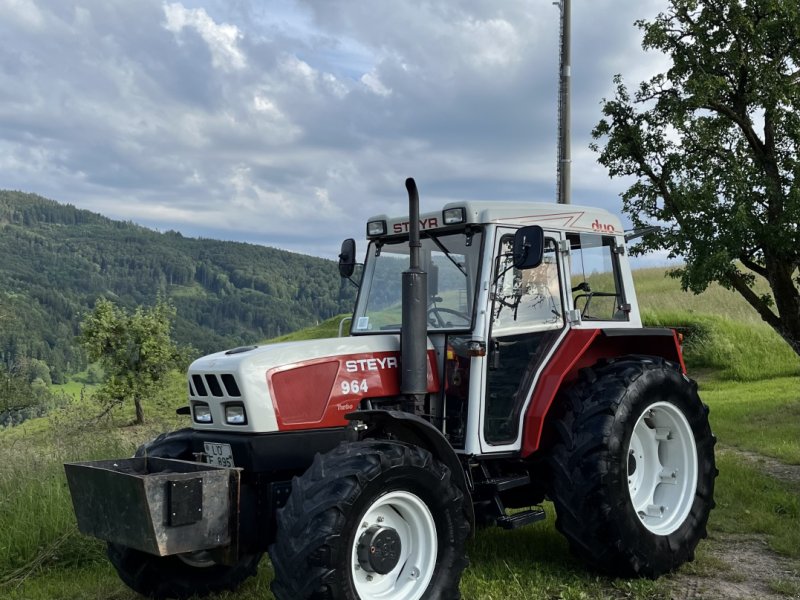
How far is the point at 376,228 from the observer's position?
242 inches

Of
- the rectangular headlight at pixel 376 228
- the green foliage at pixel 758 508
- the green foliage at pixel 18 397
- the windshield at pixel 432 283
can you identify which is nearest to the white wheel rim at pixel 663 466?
the green foliage at pixel 758 508

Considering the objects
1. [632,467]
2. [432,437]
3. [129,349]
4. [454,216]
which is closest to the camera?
[432,437]

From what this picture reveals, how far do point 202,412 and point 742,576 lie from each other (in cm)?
391

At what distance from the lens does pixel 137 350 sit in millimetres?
22969

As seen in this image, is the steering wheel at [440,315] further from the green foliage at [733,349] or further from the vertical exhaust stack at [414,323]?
the green foliage at [733,349]

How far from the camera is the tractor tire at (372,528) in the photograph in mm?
3941

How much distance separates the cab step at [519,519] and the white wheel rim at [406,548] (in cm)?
73

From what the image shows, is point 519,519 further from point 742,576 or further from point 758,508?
point 758,508

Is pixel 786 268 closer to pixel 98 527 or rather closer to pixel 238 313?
pixel 98 527

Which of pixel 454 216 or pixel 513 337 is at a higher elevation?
pixel 454 216

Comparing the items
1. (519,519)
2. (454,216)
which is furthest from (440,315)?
(519,519)

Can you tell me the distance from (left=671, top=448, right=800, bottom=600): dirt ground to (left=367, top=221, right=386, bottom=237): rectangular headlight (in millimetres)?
3249

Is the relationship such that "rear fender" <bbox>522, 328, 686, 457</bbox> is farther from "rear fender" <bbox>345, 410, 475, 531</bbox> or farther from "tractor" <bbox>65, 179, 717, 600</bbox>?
"rear fender" <bbox>345, 410, 475, 531</bbox>

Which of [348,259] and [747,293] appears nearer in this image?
[348,259]
